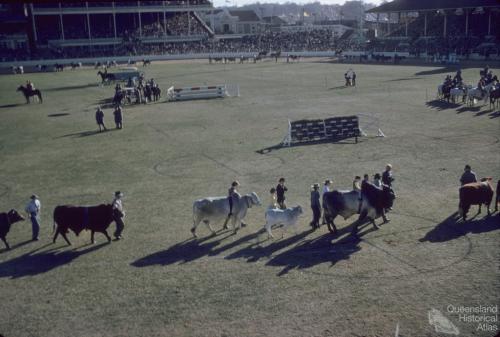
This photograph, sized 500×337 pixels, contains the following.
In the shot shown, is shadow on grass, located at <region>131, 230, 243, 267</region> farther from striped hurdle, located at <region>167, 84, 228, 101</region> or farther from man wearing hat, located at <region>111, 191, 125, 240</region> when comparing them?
striped hurdle, located at <region>167, 84, 228, 101</region>

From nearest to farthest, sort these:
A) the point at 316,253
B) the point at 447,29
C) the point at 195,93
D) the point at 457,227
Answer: the point at 316,253 < the point at 457,227 < the point at 195,93 < the point at 447,29

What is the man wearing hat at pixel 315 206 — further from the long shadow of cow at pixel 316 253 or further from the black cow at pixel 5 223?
the black cow at pixel 5 223

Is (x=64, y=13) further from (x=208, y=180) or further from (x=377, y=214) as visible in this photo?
(x=377, y=214)

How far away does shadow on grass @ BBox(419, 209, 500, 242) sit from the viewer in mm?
12477

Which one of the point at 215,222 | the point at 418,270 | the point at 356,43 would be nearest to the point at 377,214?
the point at 418,270

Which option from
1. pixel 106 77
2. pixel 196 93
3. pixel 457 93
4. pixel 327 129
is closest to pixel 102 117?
pixel 327 129

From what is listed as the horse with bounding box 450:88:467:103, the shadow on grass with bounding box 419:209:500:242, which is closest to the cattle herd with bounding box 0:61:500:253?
the shadow on grass with bounding box 419:209:500:242

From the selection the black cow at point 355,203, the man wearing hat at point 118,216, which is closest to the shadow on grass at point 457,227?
the black cow at point 355,203

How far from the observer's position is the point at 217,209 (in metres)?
13.3

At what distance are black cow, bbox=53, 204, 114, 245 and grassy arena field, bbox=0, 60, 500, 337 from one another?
47 cm

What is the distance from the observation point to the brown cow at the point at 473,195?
13305mm

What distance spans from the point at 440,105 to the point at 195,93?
1696 cm

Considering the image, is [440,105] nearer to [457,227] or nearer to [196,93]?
[196,93]

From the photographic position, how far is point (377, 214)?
1331 centimetres
